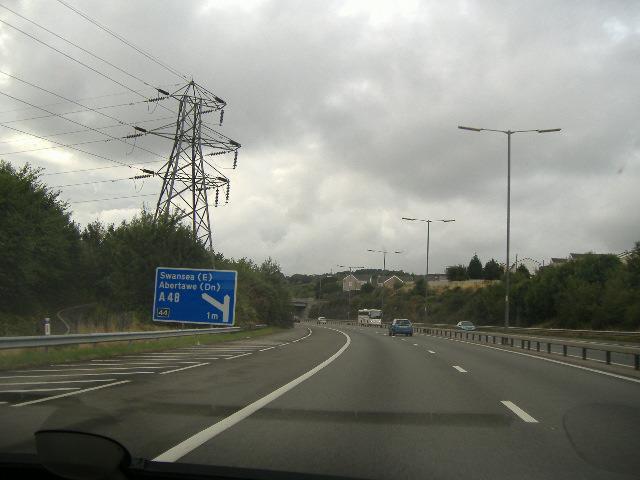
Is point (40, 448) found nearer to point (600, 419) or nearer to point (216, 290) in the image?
point (600, 419)

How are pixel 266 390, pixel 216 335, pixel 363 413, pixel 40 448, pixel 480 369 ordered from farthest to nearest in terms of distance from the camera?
pixel 216 335, pixel 480 369, pixel 266 390, pixel 363 413, pixel 40 448

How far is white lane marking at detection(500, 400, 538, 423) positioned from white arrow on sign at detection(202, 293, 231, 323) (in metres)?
18.9

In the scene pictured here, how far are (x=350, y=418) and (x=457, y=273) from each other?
144m

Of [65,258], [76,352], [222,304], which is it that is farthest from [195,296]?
[65,258]

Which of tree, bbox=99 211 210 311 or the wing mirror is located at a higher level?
tree, bbox=99 211 210 311

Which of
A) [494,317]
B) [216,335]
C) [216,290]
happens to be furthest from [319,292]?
[216,290]

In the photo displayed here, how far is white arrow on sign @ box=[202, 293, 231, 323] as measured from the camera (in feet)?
94.5

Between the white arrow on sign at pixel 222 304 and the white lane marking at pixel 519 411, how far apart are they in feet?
61.9

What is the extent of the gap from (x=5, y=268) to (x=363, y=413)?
1471 inches

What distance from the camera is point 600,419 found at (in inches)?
378

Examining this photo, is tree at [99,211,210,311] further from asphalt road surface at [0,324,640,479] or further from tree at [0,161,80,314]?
asphalt road surface at [0,324,640,479]

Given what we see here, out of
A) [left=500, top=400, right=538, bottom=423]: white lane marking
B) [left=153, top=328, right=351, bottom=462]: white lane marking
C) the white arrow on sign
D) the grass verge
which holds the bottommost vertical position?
the grass verge

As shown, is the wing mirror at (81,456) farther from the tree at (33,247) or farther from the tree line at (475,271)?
the tree line at (475,271)

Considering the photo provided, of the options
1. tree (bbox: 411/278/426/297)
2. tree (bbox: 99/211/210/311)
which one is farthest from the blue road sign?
tree (bbox: 411/278/426/297)
